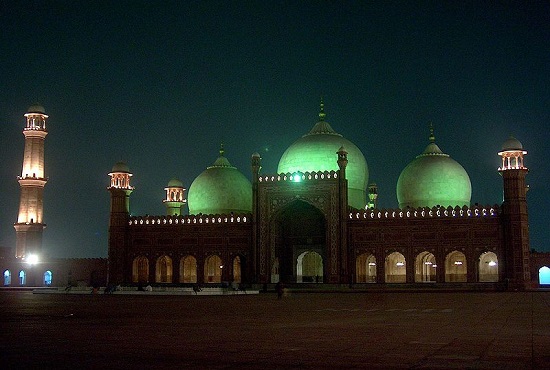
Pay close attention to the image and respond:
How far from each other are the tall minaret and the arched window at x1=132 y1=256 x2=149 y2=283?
5544 millimetres

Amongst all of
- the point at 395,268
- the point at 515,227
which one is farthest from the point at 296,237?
the point at 515,227

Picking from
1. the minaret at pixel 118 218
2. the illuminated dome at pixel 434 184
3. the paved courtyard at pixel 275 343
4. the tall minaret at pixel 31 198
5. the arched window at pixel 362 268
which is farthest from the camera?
the tall minaret at pixel 31 198

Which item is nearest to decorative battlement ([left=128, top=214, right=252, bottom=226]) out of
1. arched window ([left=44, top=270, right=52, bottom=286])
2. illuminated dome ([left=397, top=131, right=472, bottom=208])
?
arched window ([left=44, top=270, right=52, bottom=286])

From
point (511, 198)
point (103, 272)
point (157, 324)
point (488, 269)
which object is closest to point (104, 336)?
point (157, 324)

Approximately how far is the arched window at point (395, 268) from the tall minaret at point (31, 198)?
702 inches

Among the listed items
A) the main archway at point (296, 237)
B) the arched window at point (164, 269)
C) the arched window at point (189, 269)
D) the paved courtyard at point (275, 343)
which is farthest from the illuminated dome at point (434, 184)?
the paved courtyard at point (275, 343)

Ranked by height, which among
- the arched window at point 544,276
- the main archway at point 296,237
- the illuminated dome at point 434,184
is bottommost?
the arched window at point 544,276

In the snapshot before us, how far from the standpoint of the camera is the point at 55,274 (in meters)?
39.2

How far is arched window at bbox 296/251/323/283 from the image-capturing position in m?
34.8

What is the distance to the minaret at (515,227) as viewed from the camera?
29.5 metres

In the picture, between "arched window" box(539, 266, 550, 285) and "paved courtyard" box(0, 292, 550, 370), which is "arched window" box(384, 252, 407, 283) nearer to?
"arched window" box(539, 266, 550, 285)

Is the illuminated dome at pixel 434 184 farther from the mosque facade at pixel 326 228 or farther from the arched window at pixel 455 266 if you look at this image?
the arched window at pixel 455 266

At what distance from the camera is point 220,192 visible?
37.4 meters

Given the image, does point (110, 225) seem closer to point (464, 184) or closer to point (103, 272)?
point (103, 272)
